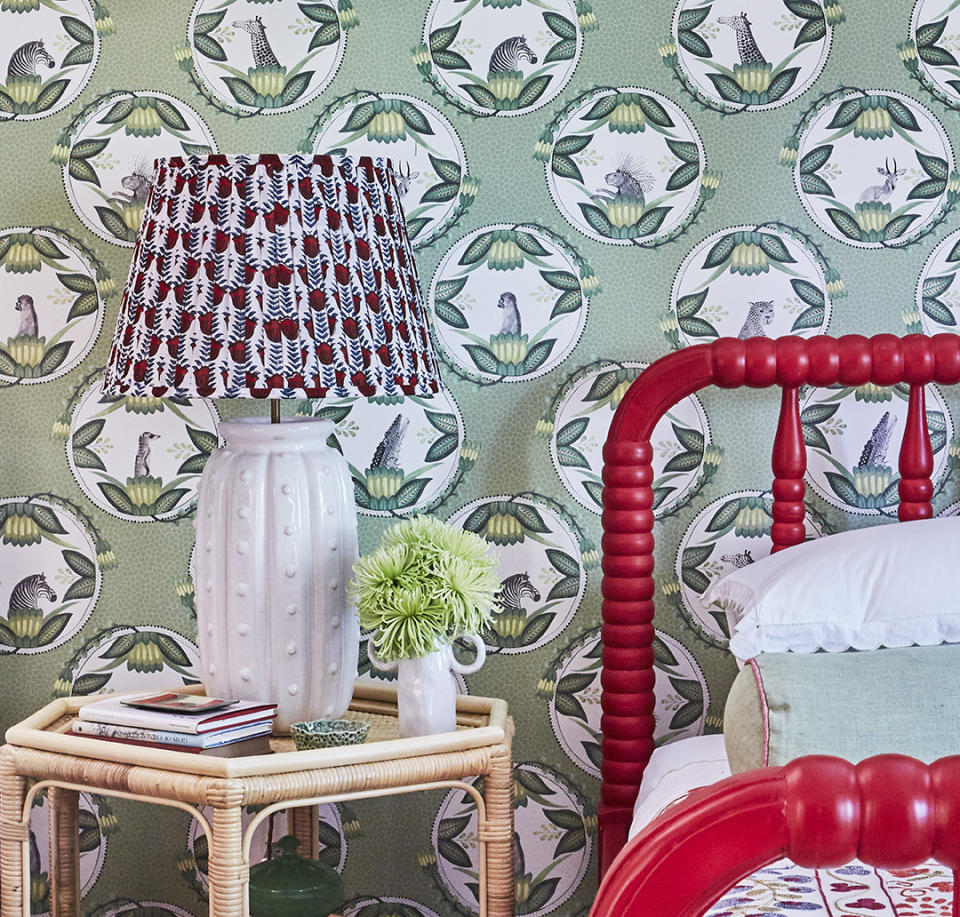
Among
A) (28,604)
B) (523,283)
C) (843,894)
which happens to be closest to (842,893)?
(843,894)

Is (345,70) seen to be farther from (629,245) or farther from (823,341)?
(823,341)

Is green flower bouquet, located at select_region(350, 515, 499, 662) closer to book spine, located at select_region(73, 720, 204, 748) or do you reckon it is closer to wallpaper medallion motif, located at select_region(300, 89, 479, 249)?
book spine, located at select_region(73, 720, 204, 748)

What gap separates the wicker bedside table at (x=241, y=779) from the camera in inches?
51.2

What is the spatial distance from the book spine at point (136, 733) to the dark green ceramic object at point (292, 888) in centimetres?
29

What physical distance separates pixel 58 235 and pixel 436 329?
0.62m

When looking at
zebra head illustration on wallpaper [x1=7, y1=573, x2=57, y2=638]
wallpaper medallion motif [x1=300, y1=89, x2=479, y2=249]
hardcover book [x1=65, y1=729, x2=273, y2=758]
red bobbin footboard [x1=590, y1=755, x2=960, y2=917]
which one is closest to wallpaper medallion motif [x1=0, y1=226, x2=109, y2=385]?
zebra head illustration on wallpaper [x1=7, y1=573, x2=57, y2=638]

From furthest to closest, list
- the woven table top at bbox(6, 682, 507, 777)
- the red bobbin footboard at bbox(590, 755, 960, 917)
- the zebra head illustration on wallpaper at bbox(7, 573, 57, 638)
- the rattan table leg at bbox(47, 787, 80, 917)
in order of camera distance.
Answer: the zebra head illustration on wallpaper at bbox(7, 573, 57, 638)
the rattan table leg at bbox(47, 787, 80, 917)
the woven table top at bbox(6, 682, 507, 777)
the red bobbin footboard at bbox(590, 755, 960, 917)

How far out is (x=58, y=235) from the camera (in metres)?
1.80

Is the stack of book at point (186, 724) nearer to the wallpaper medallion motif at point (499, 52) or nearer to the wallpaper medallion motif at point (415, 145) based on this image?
the wallpaper medallion motif at point (415, 145)

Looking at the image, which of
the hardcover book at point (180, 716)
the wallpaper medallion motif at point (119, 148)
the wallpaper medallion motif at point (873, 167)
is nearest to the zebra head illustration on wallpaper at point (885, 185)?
the wallpaper medallion motif at point (873, 167)

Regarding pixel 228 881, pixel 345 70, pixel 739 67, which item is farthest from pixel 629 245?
pixel 228 881

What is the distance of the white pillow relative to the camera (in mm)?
1361

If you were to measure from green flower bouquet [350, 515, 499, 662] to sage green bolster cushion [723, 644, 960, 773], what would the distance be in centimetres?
36

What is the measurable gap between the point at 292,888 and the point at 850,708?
2.59 feet
